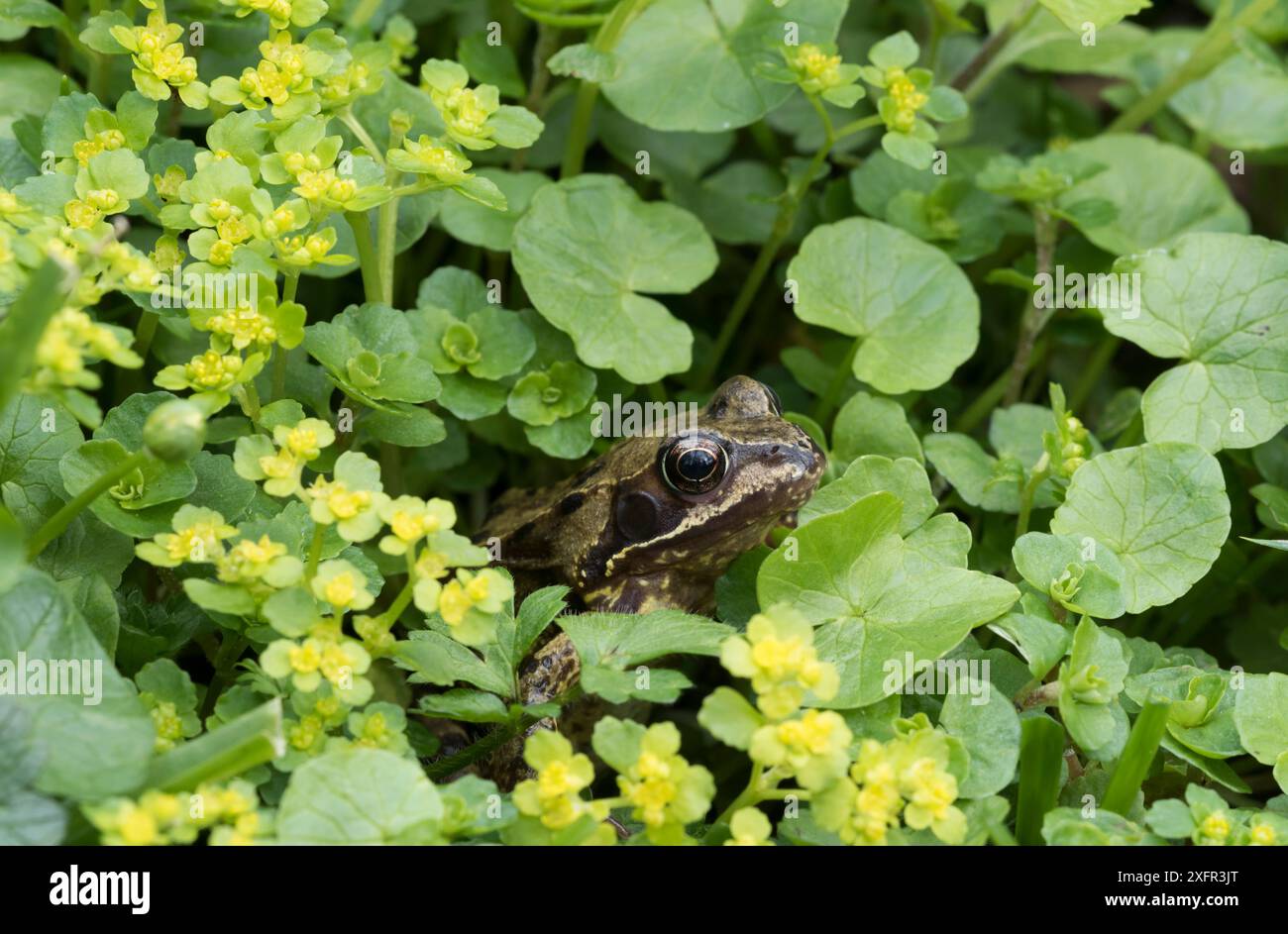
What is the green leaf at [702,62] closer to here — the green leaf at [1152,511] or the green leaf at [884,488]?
the green leaf at [884,488]

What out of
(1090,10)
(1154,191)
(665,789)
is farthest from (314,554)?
(1154,191)

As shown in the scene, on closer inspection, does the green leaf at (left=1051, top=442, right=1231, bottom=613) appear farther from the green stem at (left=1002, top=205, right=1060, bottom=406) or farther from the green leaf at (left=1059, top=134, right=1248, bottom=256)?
the green leaf at (left=1059, top=134, right=1248, bottom=256)

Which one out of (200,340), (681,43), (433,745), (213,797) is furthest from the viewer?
(681,43)

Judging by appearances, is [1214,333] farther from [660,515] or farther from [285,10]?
[285,10]

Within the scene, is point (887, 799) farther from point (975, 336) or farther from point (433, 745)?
point (975, 336)

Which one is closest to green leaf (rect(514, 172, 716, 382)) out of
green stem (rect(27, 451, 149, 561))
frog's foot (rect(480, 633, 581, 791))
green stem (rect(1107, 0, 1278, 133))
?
frog's foot (rect(480, 633, 581, 791))

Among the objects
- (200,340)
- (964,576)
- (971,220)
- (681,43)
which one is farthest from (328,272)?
(971,220)

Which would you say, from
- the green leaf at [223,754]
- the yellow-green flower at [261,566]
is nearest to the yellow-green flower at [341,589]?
the yellow-green flower at [261,566]
